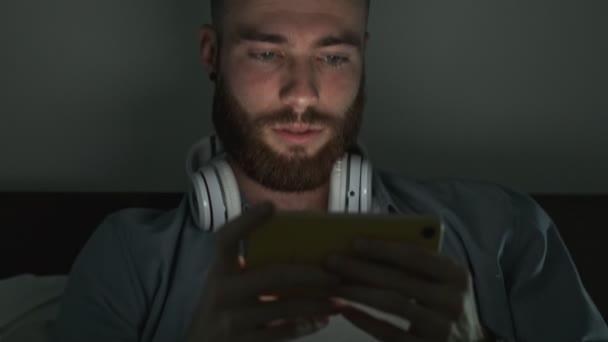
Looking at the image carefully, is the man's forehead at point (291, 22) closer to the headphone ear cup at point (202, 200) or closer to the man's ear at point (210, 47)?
the man's ear at point (210, 47)

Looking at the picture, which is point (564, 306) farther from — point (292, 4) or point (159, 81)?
point (159, 81)

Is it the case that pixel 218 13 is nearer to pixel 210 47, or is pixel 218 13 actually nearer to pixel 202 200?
pixel 210 47

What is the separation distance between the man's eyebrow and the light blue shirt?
279 mm

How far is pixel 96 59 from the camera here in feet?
5.09

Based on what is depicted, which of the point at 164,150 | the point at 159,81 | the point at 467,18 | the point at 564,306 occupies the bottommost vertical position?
the point at 564,306

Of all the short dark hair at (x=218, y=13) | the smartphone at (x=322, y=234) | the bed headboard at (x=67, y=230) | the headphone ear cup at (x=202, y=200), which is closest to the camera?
the smartphone at (x=322, y=234)

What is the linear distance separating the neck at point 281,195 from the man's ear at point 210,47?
180 mm

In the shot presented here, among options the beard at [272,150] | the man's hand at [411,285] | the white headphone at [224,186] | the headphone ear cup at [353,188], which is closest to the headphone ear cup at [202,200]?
the white headphone at [224,186]

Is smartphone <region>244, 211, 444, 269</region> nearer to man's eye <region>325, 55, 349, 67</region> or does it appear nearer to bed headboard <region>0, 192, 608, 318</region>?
man's eye <region>325, 55, 349, 67</region>

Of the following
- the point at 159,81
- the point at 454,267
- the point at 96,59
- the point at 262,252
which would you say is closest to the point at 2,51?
the point at 96,59

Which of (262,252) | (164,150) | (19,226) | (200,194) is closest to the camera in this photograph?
(262,252)

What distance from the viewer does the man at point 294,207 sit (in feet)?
3.91

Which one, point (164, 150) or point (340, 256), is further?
point (164, 150)

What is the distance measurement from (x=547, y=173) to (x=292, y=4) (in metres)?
0.79
